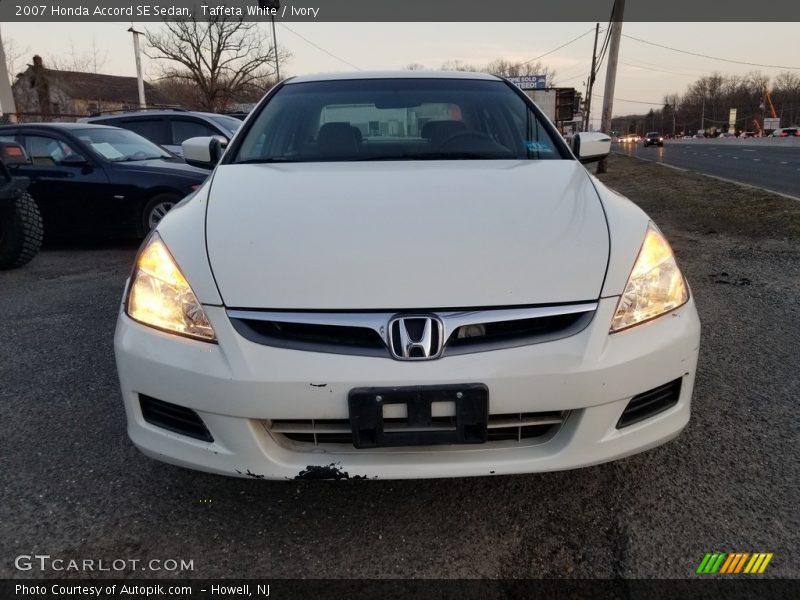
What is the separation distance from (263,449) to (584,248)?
113 centimetres

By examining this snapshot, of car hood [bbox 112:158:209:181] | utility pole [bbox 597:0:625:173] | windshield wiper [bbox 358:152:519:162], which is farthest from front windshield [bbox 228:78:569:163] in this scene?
utility pole [bbox 597:0:625:173]

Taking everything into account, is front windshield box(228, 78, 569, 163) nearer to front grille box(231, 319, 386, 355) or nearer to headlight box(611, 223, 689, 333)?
headlight box(611, 223, 689, 333)

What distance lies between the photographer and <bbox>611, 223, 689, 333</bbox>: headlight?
173cm

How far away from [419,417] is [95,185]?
19.2 feet

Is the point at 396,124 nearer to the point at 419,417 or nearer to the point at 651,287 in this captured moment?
the point at 651,287

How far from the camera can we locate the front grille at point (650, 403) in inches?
67.6

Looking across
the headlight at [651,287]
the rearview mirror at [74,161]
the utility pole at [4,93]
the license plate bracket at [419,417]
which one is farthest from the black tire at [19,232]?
the utility pole at [4,93]

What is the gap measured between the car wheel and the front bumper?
16.0ft

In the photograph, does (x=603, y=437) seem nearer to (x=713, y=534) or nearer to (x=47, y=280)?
(x=713, y=534)

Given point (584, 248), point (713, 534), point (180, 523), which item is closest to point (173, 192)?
point (180, 523)

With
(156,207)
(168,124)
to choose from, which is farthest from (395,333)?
(168,124)

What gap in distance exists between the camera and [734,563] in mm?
1692

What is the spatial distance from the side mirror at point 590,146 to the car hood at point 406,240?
0.80 meters

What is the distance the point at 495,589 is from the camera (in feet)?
5.30
